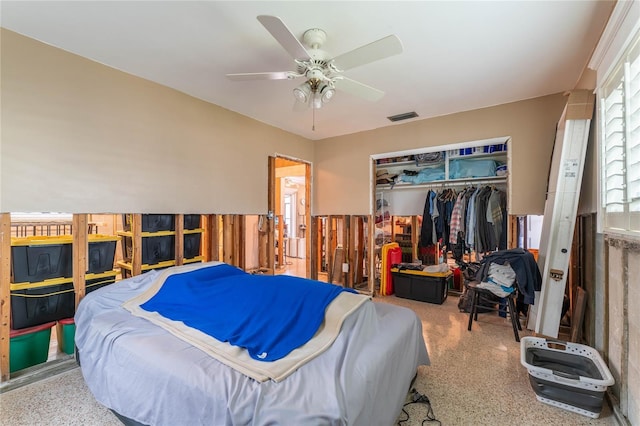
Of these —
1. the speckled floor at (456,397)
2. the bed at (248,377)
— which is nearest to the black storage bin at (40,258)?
the bed at (248,377)

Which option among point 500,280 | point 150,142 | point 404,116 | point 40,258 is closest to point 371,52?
point 404,116

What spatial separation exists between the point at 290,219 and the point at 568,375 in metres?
7.61

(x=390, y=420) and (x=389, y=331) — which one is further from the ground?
(x=389, y=331)

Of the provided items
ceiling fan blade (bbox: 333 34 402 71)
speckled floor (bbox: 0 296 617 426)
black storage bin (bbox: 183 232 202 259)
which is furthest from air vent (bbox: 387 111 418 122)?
black storage bin (bbox: 183 232 202 259)

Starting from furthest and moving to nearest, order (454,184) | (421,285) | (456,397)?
(454,184)
(421,285)
(456,397)

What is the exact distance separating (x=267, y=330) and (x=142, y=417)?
75 centimetres

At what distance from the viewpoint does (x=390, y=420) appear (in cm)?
153

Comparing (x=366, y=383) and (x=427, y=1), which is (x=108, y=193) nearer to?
(x=366, y=383)

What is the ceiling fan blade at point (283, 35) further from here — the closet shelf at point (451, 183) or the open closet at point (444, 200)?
the closet shelf at point (451, 183)

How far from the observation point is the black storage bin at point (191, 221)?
10.7 ft

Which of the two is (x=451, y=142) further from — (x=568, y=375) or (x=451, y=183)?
(x=568, y=375)

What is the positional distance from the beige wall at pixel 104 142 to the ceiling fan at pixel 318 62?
141cm

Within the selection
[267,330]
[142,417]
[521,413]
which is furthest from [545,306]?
[142,417]

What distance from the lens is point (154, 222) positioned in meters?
2.98
